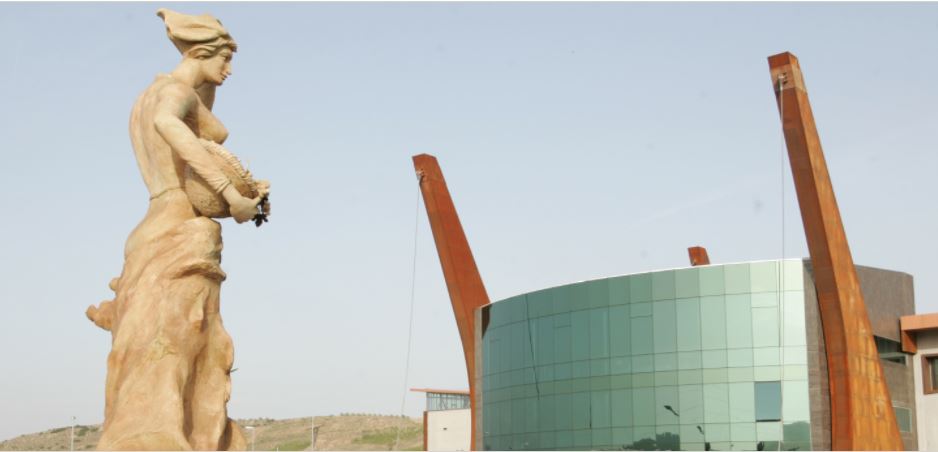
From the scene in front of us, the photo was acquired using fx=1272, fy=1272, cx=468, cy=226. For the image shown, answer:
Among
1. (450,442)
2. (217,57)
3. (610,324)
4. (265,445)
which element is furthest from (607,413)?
(265,445)

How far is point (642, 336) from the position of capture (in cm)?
4062

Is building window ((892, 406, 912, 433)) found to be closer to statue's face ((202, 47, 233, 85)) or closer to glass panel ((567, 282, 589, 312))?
glass panel ((567, 282, 589, 312))

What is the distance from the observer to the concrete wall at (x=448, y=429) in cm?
5962

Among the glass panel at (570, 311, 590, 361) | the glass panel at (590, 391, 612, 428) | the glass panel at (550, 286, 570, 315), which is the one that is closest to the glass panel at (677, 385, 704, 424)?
the glass panel at (590, 391, 612, 428)

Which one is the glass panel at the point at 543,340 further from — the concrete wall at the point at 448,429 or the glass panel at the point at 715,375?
the concrete wall at the point at 448,429

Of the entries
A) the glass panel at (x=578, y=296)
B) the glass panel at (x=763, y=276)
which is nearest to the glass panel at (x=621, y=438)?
the glass panel at (x=578, y=296)

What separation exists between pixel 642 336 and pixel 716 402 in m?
3.33

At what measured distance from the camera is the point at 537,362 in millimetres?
44219

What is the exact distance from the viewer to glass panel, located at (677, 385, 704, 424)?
38938 millimetres

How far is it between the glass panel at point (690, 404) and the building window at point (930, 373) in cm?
705

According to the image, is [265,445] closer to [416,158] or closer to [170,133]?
[416,158]

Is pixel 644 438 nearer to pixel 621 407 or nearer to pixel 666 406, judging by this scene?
pixel 666 406

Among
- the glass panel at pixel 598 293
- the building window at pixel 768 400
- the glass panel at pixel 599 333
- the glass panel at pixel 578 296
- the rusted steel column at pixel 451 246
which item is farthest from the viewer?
the rusted steel column at pixel 451 246

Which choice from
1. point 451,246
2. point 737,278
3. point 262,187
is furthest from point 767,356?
point 262,187
